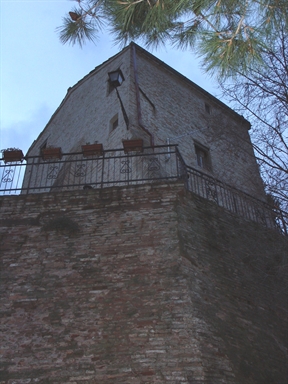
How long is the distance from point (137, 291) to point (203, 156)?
670cm

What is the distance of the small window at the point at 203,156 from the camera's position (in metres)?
12.2

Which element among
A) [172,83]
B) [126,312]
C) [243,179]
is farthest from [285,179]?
[172,83]

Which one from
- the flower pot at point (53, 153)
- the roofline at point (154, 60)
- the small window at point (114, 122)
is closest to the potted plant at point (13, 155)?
the flower pot at point (53, 153)

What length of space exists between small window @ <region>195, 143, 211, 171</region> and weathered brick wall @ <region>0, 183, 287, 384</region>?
3834 millimetres

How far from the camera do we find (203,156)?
12.4 meters

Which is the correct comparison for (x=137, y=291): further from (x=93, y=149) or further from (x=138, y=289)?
(x=93, y=149)

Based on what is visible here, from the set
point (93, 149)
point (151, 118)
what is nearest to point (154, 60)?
point (151, 118)

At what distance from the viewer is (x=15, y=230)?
759cm

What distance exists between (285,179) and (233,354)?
2823 mm

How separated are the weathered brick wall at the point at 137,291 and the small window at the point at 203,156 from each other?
12.6ft

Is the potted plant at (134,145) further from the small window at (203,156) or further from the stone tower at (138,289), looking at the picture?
the small window at (203,156)

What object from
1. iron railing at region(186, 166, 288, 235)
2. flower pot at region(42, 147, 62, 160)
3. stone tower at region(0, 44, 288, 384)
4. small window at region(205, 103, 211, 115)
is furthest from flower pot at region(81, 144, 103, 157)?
small window at region(205, 103, 211, 115)

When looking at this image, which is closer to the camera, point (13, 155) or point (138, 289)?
point (138, 289)

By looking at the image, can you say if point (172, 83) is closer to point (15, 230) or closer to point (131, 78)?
point (131, 78)
